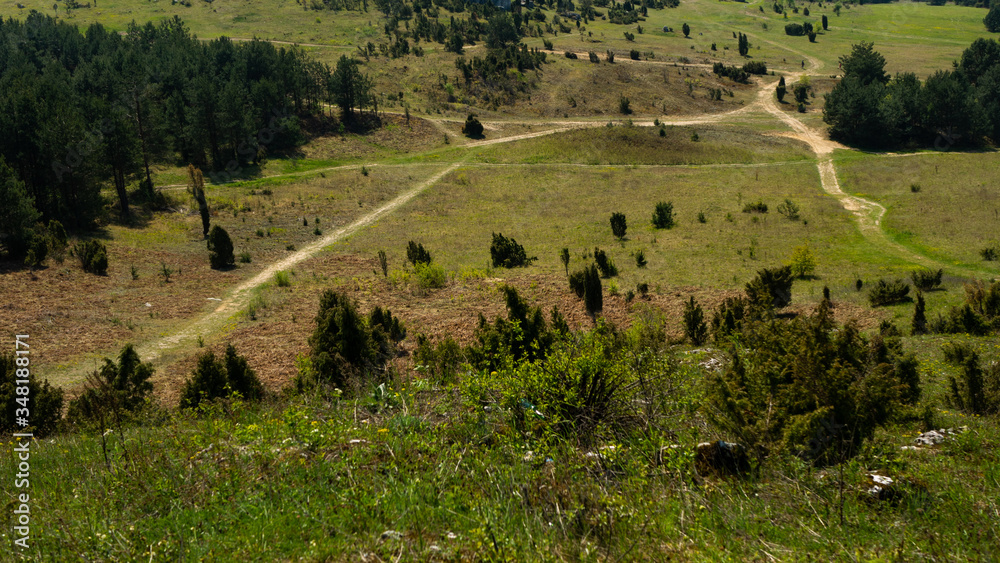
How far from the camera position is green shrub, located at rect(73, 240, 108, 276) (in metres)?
23.9

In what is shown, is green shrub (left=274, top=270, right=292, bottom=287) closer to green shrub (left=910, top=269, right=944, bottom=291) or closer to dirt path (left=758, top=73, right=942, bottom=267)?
green shrub (left=910, top=269, right=944, bottom=291)

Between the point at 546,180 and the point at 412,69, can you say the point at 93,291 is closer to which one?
the point at 546,180

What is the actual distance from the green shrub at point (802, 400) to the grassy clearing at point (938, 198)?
24.4 meters

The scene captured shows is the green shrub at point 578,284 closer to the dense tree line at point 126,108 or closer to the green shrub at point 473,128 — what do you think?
the dense tree line at point 126,108

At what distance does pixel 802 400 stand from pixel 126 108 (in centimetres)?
4618

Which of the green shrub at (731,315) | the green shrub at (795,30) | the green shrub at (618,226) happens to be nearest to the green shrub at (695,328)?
the green shrub at (731,315)

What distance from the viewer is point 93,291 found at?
21672 millimetres

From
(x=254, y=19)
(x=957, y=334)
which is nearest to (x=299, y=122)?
(x=254, y=19)

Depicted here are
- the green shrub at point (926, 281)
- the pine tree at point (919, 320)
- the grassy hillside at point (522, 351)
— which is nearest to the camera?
the grassy hillside at point (522, 351)

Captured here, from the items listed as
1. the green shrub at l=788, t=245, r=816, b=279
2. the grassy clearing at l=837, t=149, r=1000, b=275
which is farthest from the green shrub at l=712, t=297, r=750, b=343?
the grassy clearing at l=837, t=149, r=1000, b=275

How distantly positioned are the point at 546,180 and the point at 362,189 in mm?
15756

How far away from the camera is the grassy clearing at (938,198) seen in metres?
28.6

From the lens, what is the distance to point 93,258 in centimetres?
2403

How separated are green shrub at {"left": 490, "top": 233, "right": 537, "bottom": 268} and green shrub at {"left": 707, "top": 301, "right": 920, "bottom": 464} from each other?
21.1 metres
